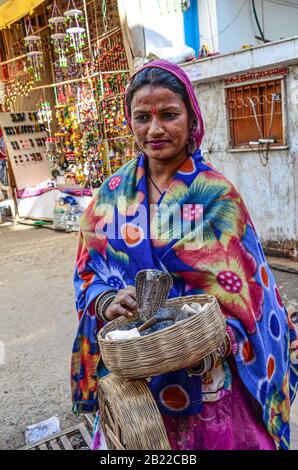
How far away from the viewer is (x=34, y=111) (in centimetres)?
933

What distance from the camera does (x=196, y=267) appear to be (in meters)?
1.34

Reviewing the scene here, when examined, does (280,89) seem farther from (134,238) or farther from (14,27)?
(14,27)

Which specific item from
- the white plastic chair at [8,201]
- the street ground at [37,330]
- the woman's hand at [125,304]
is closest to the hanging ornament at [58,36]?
the street ground at [37,330]

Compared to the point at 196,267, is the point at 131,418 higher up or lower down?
lower down

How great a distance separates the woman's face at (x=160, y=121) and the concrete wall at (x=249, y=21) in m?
5.64

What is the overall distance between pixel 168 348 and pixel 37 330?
10.9ft

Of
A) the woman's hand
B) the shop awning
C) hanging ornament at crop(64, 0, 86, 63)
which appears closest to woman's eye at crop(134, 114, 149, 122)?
the woman's hand

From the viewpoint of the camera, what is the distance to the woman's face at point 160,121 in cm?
136

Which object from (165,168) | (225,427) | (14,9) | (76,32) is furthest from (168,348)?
(14,9)

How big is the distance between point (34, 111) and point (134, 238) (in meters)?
8.58

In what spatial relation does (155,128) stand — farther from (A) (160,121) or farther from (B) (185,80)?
(B) (185,80)

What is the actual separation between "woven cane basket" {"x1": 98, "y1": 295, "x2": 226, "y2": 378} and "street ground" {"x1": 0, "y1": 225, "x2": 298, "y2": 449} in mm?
1628

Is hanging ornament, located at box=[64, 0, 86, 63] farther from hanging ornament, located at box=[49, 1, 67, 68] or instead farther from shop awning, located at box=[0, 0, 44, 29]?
shop awning, located at box=[0, 0, 44, 29]

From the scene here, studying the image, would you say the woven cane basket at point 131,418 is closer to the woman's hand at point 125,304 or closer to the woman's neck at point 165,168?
the woman's hand at point 125,304
